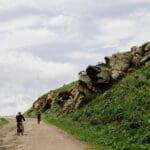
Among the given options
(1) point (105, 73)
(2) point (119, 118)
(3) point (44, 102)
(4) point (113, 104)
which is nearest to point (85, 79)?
(1) point (105, 73)

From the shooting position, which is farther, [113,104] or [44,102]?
[44,102]

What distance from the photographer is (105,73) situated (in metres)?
64.4

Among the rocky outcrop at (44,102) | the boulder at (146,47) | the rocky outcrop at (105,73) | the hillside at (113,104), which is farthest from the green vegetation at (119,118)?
the rocky outcrop at (44,102)

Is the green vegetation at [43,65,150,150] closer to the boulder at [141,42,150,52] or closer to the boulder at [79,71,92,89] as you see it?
the boulder at [79,71,92,89]

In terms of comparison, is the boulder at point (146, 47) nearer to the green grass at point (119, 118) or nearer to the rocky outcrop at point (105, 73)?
the rocky outcrop at point (105, 73)

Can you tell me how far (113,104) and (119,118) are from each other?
694 cm

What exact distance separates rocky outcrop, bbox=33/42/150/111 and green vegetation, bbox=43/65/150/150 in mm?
2066

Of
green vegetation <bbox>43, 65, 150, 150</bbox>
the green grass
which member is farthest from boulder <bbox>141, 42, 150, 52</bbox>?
green vegetation <bbox>43, 65, 150, 150</bbox>

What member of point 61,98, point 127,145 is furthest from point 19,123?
point 61,98

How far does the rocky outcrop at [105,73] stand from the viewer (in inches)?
2483

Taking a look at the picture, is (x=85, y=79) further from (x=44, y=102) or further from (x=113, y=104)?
(x=44, y=102)

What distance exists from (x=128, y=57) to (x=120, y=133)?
30.5 meters

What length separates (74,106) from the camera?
65500 millimetres

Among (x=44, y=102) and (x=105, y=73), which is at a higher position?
(x=105, y=73)
